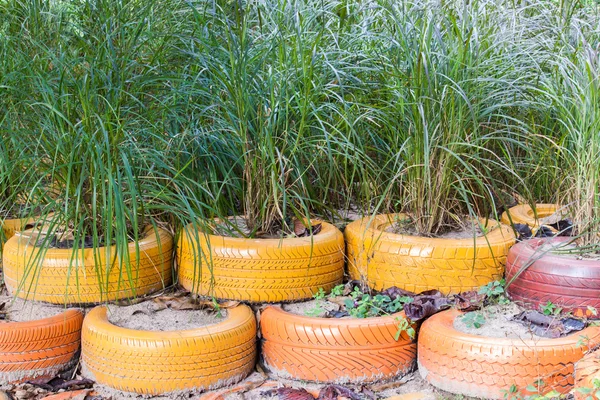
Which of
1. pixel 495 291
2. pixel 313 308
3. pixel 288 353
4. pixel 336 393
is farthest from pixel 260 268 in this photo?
pixel 495 291

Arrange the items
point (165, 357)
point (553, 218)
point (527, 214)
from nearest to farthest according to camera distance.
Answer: point (165, 357) → point (553, 218) → point (527, 214)

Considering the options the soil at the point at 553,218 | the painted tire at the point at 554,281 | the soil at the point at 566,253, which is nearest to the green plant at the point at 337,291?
the painted tire at the point at 554,281

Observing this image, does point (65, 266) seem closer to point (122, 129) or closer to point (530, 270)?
point (122, 129)

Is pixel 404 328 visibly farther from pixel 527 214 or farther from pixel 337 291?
pixel 527 214

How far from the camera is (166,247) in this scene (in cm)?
339

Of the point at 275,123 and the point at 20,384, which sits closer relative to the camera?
the point at 20,384

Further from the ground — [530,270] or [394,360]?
[530,270]

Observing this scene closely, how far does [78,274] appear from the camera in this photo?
313 cm

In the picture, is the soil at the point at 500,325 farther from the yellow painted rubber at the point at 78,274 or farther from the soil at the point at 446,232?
the yellow painted rubber at the point at 78,274

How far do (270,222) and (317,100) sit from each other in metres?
0.66

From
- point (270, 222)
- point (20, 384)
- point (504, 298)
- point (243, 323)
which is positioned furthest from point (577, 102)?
point (20, 384)

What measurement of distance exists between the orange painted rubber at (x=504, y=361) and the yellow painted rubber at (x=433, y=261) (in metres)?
0.42

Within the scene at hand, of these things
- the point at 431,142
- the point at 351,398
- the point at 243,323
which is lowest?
the point at 351,398

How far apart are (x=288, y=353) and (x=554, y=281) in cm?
110
